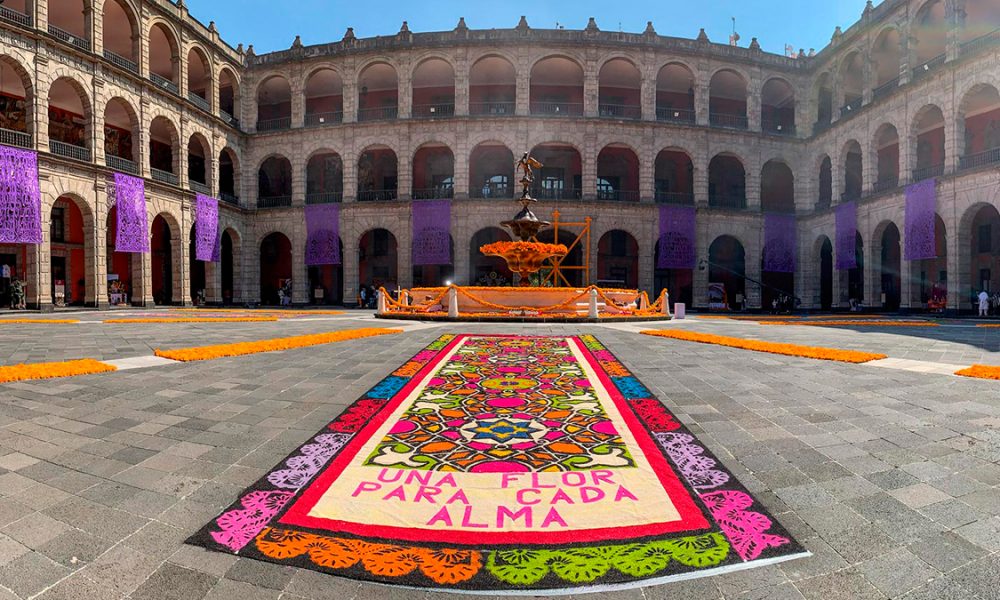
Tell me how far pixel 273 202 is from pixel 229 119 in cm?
518

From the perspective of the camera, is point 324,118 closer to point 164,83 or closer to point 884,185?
point 164,83

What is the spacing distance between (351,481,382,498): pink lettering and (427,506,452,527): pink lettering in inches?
16.6

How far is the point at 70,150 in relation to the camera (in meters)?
19.0

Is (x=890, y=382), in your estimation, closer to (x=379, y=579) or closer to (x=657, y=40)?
(x=379, y=579)

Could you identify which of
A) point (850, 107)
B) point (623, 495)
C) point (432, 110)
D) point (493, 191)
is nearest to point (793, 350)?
point (623, 495)

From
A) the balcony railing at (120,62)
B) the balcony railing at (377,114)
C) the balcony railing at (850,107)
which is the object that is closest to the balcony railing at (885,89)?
the balcony railing at (850,107)

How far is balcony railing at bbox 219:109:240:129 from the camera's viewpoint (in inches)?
1038

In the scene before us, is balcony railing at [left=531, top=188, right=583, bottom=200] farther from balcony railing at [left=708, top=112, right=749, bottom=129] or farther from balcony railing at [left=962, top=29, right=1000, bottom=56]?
balcony railing at [left=962, top=29, right=1000, bottom=56]

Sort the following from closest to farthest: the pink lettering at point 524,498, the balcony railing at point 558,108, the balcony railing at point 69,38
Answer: the pink lettering at point 524,498, the balcony railing at point 69,38, the balcony railing at point 558,108

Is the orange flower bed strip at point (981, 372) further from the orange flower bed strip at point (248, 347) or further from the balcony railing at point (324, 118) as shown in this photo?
the balcony railing at point (324, 118)

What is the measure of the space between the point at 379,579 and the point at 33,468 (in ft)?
7.62

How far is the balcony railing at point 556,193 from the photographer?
25656mm

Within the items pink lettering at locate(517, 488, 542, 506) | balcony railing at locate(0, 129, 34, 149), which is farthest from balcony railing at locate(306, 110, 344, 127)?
pink lettering at locate(517, 488, 542, 506)

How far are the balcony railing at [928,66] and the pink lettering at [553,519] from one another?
27.4m
